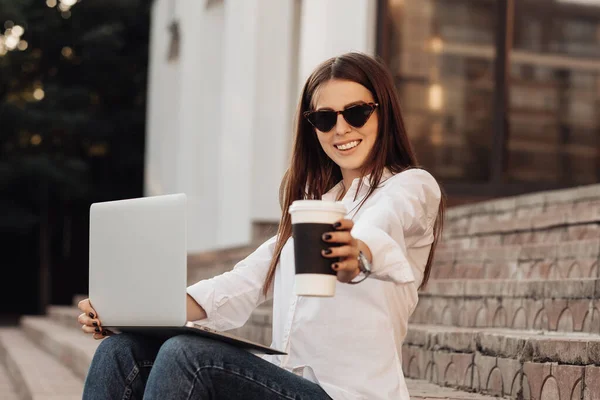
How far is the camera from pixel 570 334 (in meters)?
3.31

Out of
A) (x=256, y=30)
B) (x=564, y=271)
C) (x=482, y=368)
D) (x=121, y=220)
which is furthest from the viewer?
(x=256, y=30)

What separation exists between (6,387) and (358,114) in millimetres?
5658

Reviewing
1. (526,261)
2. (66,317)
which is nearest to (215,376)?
(526,261)

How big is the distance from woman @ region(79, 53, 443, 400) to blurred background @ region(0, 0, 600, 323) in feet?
17.9

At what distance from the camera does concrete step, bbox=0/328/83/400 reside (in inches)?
214

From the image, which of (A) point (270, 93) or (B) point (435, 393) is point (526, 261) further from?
(A) point (270, 93)

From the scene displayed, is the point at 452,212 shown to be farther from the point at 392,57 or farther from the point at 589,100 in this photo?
the point at 589,100

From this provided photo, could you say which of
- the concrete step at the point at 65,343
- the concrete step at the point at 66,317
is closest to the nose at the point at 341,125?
the concrete step at the point at 65,343

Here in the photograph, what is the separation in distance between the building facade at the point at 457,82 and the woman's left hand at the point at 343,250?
20.0 feet

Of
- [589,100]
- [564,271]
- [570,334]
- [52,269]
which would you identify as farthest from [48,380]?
[52,269]

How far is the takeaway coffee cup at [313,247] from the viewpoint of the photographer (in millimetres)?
1699

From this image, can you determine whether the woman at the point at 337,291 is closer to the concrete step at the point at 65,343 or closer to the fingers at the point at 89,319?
the fingers at the point at 89,319

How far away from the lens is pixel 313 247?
1708mm

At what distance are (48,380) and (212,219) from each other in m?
6.35
